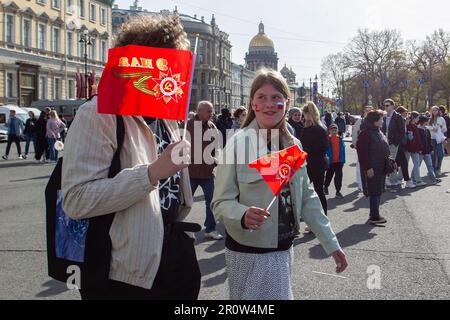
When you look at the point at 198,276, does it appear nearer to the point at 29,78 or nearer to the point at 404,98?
the point at 29,78

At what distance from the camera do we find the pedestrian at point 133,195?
2.12 m

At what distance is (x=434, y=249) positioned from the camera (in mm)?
6633

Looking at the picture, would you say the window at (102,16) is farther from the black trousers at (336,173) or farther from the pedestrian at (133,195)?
the pedestrian at (133,195)

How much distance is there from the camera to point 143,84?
2.11 metres

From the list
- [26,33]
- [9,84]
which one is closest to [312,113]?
[9,84]

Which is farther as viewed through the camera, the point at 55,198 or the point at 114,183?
the point at 55,198

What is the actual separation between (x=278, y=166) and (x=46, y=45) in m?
50.5

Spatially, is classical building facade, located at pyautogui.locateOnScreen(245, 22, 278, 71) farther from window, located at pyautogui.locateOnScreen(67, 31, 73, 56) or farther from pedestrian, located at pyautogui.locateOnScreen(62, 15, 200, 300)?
pedestrian, located at pyautogui.locateOnScreen(62, 15, 200, 300)

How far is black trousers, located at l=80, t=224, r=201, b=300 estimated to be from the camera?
2.24 metres

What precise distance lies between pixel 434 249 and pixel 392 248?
1.59 feet

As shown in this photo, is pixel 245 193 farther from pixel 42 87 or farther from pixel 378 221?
pixel 42 87

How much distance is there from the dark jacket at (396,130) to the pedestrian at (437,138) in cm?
332

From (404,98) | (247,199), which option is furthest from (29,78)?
(404,98)
